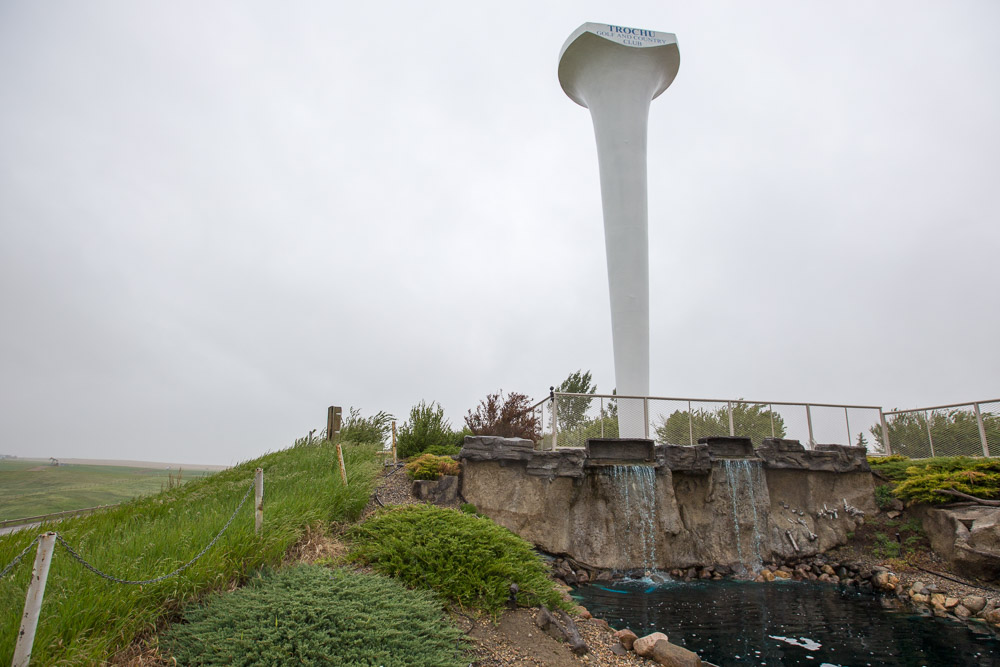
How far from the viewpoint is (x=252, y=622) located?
14.4 ft

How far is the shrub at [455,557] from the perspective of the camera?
6340 millimetres

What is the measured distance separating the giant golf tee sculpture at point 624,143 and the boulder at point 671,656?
14268 mm

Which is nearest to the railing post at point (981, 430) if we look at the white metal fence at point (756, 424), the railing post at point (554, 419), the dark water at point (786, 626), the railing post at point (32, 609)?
the white metal fence at point (756, 424)

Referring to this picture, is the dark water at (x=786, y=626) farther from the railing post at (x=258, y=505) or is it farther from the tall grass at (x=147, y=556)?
the railing post at (x=258, y=505)

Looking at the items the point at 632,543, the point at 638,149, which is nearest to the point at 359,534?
the point at 632,543

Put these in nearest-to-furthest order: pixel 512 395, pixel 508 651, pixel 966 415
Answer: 1. pixel 508 651
2. pixel 966 415
3. pixel 512 395

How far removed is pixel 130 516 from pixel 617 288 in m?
17.9

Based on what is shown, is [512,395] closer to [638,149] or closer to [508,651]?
[638,149]

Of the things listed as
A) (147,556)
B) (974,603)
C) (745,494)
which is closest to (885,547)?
(974,603)

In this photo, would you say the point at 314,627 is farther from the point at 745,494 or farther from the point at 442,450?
the point at 745,494

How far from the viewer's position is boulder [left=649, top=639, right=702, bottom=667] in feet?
21.0

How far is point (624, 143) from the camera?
2281 centimetres

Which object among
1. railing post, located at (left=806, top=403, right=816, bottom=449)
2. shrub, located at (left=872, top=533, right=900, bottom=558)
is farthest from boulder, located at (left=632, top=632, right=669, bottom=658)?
railing post, located at (left=806, top=403, right=816, bottom=449)

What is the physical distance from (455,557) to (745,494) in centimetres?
1104
